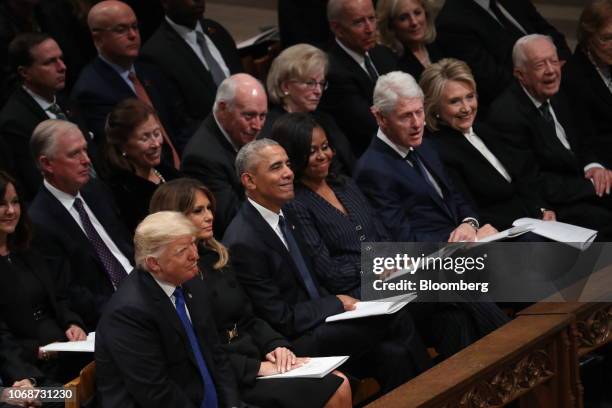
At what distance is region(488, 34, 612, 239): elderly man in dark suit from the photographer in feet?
18.9

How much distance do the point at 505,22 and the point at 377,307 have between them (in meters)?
2.82

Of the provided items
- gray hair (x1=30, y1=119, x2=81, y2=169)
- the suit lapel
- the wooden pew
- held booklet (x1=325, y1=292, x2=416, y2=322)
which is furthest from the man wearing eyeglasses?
the wooden pew

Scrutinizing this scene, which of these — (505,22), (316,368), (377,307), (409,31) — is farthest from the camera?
(505,22)

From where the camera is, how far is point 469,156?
18.1 feet

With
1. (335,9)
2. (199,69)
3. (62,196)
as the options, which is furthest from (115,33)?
(62,196)

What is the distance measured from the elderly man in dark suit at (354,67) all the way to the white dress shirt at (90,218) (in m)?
1.46

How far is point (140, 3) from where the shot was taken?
263 inches

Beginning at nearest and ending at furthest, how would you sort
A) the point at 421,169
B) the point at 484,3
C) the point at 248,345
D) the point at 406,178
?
the point at 248,345
the point at 406,178
the point at 421,169
the point at 484,3

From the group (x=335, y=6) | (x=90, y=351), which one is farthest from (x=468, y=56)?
(x=90, y=351)

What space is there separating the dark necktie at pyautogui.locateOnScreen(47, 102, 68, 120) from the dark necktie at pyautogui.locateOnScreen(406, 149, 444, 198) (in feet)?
4.92

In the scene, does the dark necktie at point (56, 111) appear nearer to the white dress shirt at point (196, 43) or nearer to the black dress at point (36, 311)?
the white dress shirt at point (196, 43)

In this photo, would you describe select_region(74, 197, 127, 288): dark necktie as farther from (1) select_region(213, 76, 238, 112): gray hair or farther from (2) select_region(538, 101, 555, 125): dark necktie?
(2) select_region(538, 101, 555, 125): dark necktie

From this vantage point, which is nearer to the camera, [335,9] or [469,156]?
[469,156]

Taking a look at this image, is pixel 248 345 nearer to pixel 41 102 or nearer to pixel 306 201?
pixel 306 201
